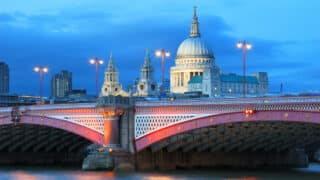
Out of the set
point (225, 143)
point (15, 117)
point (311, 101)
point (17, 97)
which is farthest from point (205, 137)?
point (17, 97)

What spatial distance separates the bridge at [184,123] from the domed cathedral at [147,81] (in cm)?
7114

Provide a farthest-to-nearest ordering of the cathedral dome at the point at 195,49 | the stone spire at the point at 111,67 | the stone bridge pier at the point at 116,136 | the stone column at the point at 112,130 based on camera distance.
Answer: the cathedral dome at the point at 195,49
the stone spire at the point at 111,67
the stone column at the point at 112,130
the stone bridge pier at the point at 116,136

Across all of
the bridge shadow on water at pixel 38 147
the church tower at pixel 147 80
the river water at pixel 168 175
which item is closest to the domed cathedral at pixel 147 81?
the church tower at pixel 147 80

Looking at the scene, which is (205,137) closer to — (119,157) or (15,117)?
(119,157)

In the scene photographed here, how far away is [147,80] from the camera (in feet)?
545

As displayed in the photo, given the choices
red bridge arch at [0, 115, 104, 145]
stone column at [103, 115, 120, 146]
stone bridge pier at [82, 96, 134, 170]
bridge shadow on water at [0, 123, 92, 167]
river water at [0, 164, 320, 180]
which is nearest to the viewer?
river water at [0, 164, 320, 180]

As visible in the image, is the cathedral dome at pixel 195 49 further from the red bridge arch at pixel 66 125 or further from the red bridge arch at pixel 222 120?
the red bridge arch at pixel 222 120

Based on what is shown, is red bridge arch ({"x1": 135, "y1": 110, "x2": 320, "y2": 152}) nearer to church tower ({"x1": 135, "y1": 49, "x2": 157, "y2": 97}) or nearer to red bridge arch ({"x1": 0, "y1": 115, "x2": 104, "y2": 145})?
red bridge arch ({"x1": 0, "y1": 115, "x2": 104, "y2": 145})

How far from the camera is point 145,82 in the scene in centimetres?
16625

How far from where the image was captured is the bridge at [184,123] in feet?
208

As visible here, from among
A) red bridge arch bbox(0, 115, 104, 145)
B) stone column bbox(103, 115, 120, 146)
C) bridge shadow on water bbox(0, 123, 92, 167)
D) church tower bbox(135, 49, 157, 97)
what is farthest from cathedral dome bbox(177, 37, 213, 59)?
stone column bbox(103, 115, 120, 146)

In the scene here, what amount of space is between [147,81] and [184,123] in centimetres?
9615

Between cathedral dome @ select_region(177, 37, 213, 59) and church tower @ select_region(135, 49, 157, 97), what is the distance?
72.2 ft

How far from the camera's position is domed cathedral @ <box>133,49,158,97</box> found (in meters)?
163
